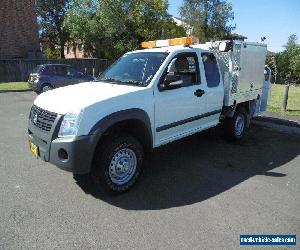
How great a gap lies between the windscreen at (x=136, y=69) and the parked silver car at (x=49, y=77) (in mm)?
10154

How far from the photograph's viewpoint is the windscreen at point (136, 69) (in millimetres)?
5449

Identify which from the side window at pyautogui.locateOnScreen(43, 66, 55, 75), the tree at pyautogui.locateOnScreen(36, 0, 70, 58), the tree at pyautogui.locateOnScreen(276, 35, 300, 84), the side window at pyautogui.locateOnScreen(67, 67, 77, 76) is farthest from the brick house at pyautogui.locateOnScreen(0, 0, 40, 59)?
the tree at pyautogui.locateOnScreen(276, 35, 300, 84)

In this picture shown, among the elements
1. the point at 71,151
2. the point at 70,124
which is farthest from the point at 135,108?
the point at 71,151

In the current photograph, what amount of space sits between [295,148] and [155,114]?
397 centimetres

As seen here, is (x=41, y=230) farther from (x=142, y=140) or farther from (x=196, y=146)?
(x=196, y=146)

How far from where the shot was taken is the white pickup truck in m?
4.41

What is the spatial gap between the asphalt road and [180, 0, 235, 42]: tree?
1602 inches

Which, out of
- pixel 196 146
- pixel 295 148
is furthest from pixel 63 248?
pixel 295 148

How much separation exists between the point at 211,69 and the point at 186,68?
0.67 m

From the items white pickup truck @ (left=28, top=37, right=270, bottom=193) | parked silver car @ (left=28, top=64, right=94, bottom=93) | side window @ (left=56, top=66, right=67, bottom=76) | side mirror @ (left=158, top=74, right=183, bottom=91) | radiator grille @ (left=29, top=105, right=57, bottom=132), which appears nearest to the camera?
white pickup truck @ (left=28, top=37, right=270, bottom=193)

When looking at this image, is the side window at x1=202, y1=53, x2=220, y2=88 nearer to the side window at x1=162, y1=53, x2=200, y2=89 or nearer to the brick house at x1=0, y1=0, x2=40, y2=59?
the side window at x1=162, y1=53, x2=200, y2=89

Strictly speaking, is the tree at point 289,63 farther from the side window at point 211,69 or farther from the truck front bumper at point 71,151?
the truck front bumper at point 71,151

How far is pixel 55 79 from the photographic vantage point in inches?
668

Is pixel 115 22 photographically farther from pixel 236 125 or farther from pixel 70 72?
pixel 236 125
